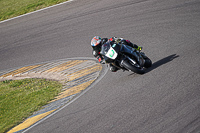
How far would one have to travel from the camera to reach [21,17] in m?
17.3

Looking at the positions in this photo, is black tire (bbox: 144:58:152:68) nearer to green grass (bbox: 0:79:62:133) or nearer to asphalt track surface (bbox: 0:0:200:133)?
asphalt track surface (bbox: 0:0:200:133)

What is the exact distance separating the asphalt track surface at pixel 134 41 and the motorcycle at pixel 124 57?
0.32 metres

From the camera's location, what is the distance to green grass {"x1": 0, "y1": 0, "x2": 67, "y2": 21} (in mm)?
17891

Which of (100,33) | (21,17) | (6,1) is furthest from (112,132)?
(6,1)

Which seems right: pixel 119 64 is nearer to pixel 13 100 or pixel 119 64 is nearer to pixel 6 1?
pixel 13 100

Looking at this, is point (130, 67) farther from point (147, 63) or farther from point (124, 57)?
point (147, 63)

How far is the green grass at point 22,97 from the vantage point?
9.11 meters

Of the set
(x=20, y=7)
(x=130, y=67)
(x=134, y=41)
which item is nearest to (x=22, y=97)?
(x=130, y=67)

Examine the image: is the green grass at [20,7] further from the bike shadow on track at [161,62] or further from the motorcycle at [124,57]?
the bike shadow on track at [161,62]

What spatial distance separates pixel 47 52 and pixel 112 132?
778 centimetres

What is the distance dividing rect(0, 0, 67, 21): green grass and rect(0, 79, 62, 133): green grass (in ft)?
23.3

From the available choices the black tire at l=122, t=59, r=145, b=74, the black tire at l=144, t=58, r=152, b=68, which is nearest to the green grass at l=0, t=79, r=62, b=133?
the black tire at l=122, t=59, r=145, b=74

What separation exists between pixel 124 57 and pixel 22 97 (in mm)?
4354

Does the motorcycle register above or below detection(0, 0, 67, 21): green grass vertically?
below
